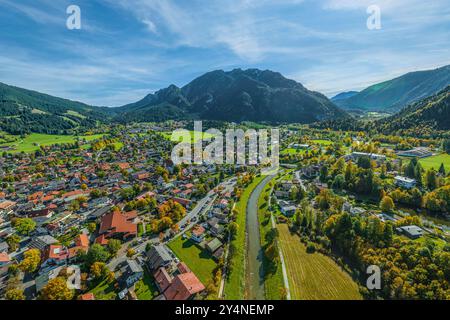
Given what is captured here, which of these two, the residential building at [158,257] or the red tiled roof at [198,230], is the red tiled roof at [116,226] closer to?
the residential building at [158,257]

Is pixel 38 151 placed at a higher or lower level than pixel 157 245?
higher

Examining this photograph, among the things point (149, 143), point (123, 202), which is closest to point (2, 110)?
point (149, 143)

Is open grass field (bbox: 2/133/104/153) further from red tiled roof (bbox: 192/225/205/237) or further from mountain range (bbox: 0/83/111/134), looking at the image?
red tiled roof (bbox: 192/225/205/237)

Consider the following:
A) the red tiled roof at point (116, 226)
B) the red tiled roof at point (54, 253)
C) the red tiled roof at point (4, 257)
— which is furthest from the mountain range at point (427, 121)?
the red tiled roof at point (4, 257)

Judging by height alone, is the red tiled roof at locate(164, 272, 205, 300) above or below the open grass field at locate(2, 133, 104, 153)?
below

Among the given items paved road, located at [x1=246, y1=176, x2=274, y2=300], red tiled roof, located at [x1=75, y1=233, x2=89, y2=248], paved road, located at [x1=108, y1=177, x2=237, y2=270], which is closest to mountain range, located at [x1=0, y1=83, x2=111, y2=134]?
red tiled roof, located at [x1=75, y1=233, x2=89, y2=248]

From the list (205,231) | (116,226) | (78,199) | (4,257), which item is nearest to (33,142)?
(78,199)

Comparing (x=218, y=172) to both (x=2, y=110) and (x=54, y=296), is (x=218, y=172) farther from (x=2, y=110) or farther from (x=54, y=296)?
(x=2, y=110)
